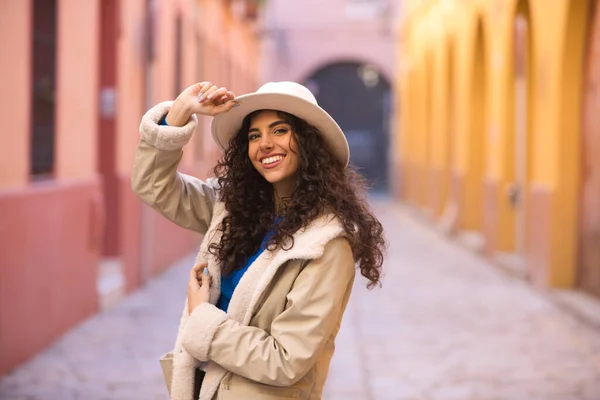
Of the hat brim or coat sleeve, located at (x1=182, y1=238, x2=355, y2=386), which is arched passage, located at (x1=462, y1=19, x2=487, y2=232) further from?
coat sleeve, located at (x1=182, y1=238, x2=355, y2=386)

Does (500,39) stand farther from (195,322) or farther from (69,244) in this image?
(195,322)

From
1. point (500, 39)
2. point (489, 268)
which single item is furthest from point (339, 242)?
point (500, 39)

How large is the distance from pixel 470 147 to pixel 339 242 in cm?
1294

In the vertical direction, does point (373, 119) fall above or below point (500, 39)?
below

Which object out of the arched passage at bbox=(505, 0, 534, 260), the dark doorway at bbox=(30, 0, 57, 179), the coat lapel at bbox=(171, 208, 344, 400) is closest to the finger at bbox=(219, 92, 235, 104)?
the coat lapel at bbox=(171, 208, 344, 400)

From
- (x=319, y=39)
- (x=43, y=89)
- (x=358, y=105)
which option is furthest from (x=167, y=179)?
(x=358, y=105)

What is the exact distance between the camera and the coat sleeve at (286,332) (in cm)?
238

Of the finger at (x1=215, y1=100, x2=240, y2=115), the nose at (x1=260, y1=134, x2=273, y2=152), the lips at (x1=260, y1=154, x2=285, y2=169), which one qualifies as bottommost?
the lips at (x1=260, y1=154, x2=285, y2=169)

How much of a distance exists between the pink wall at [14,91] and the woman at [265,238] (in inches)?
135

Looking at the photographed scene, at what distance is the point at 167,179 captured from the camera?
2.75m

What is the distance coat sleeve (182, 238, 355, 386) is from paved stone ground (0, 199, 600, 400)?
244cm

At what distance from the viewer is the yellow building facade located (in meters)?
9.16

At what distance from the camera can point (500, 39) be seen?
41.0ft

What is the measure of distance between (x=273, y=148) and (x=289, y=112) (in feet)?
0.36
